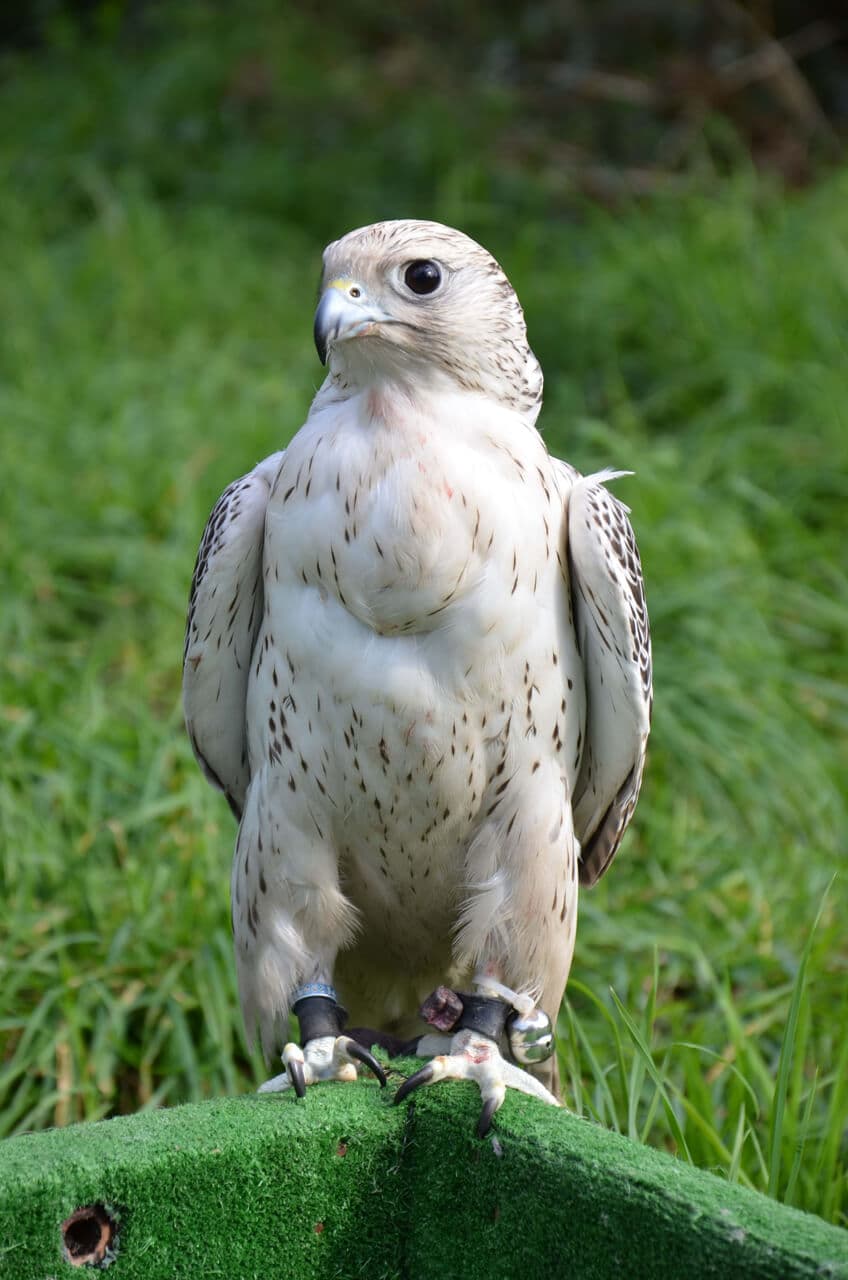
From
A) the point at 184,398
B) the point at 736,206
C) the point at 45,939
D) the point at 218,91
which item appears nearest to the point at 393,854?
the point at 45,939

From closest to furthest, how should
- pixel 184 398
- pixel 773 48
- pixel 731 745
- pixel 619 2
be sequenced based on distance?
pixel 731 745 < pixel 184 398 < pixel 773 48 < pixel 619 2

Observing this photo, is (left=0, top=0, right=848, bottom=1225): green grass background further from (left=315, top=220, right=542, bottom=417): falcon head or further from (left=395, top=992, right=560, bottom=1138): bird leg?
(left=315, top=220, right=542, bottom=417): falcon head

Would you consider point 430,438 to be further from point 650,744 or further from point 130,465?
point 130,465

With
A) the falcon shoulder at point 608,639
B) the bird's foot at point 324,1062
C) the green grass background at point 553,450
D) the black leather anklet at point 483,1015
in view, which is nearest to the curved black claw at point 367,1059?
the bird's foot at point 324,1062

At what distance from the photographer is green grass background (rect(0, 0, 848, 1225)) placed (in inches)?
125

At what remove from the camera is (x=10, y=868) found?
3.43m

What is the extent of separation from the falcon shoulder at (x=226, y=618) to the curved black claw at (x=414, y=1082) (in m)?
0.79

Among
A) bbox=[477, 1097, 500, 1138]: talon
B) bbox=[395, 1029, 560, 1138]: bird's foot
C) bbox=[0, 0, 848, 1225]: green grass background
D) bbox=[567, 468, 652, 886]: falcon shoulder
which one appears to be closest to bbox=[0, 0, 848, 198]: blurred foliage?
bbox=[0, 0, 848, 1225]: green grass background

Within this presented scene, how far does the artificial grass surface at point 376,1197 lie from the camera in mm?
1825

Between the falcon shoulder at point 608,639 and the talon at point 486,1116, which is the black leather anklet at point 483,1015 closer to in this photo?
the talon at point 486,1116

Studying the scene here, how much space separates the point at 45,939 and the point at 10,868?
Result: 0.70 feet

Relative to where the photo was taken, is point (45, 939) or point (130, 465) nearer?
point (45, 939)

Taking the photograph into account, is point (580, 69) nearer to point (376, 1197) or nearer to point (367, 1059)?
point (367, 1059)

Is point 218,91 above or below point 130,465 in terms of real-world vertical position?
above
